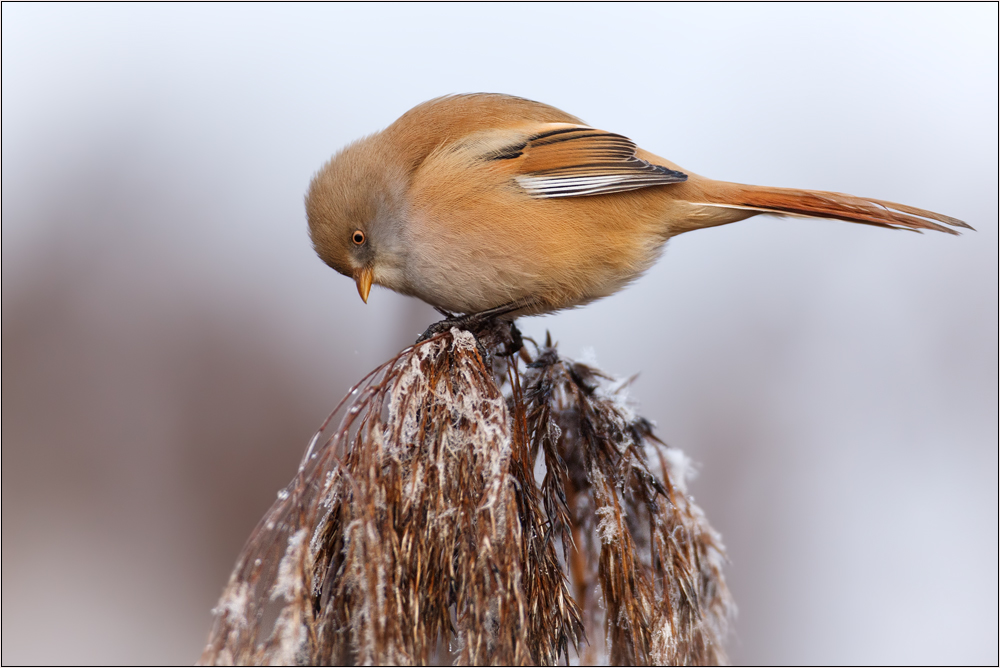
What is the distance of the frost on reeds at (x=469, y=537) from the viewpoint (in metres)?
1.49

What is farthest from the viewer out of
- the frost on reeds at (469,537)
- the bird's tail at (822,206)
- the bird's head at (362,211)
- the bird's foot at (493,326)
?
the bird's head at (362,211)

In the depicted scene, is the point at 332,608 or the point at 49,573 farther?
the point at 49,573

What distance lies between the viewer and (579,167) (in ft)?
8.96

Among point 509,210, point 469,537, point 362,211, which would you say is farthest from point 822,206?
point 469,537

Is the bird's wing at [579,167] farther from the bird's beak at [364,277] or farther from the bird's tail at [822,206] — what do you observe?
the bird's beak at [364,277]

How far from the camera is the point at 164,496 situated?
4.73 meters

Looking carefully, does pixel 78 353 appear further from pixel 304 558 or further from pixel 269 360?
pixel 304 558

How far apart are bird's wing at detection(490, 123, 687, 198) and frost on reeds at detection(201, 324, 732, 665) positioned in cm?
91

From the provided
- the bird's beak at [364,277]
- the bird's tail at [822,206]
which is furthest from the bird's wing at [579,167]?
the bird's beak at [364,277]

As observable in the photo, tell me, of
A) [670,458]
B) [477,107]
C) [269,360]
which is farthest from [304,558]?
[269,360]

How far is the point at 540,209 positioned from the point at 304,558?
1.67 meters

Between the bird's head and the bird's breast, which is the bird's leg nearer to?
the bird's breast

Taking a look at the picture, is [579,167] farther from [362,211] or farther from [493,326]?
[362,211]

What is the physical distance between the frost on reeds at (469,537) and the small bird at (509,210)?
67 cm
